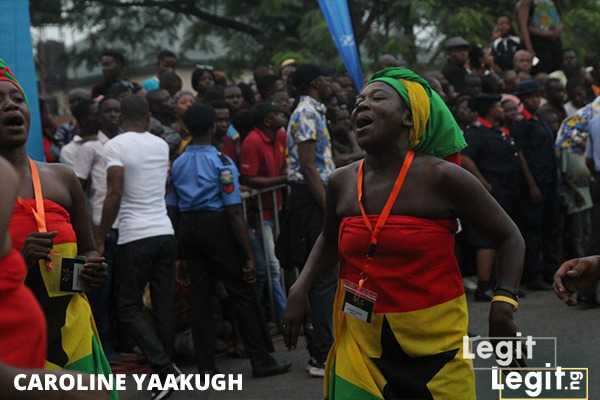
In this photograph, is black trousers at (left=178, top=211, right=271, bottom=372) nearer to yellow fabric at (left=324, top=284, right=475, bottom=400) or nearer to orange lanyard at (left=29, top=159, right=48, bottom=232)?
orange lanyard at (left=29, top=159, right=48, bottom=232)

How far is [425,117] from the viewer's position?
5.51 m

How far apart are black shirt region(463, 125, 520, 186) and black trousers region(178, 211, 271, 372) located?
364 centimetres

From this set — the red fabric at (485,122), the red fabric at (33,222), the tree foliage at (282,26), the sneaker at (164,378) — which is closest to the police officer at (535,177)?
the red fabric at (485,122)

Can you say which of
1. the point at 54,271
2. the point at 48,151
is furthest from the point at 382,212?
the point at 48,151

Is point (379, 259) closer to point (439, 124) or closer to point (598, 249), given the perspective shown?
point (439, 124)

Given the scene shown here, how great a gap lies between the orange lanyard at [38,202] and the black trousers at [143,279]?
2.92 meters

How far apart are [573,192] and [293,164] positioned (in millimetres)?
4848

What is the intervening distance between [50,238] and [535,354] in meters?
5.04

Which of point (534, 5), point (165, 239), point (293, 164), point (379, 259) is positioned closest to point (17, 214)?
point (379, 259)

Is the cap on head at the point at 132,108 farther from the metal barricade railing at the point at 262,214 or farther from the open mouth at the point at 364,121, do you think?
the open mouth at the point at 364,121

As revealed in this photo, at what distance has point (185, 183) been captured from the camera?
29.1 ft

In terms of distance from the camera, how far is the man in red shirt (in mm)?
10188

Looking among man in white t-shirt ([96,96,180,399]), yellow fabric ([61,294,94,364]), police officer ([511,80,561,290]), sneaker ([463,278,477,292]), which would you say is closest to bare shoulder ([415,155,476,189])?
yellow fabric ([61,294,94,364])

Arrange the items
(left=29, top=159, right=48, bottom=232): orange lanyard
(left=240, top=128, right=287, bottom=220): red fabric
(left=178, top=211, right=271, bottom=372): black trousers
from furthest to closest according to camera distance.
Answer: (left=240, top=128, right=287, bottom=220): red fabric → (left=178, top=211, right=271, bottom=372): black trousers → (left=29, top=159, right=48, bottom=232): orange lanyard
